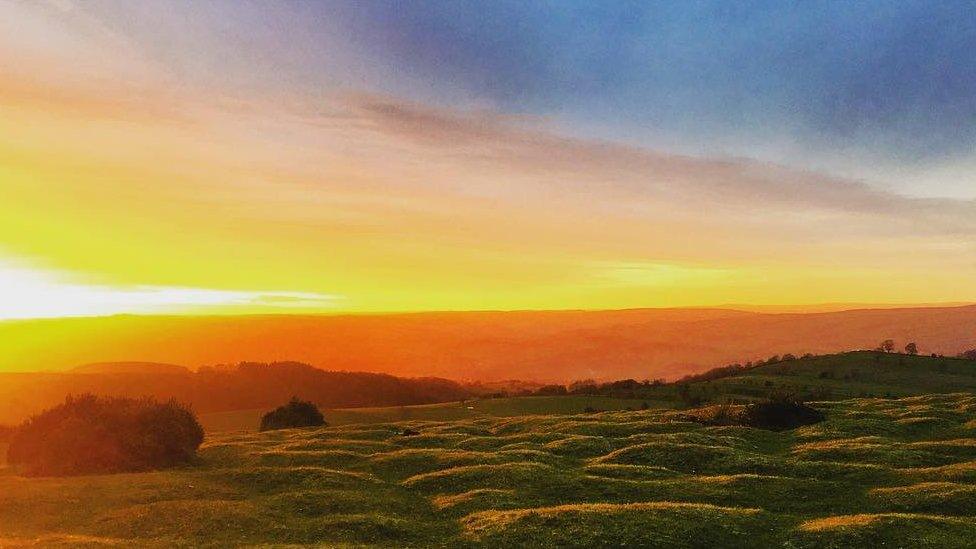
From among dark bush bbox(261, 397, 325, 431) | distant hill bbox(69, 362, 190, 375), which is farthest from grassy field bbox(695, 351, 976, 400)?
distant hill bbox(69, 362, 190, 375)

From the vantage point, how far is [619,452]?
141 feet

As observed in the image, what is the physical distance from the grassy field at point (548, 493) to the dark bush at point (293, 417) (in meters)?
24.6

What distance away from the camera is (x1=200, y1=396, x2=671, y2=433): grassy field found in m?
83.8

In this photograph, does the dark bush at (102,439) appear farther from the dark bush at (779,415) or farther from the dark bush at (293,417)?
the dark bush at (779,415)

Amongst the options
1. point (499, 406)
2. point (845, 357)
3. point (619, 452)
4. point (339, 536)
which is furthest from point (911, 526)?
point (845, 357)

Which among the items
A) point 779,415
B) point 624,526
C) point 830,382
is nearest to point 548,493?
point 624,526

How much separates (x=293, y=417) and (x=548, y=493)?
4802 cm

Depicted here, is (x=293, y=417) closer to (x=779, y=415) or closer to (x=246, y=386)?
(x=779, y=415)

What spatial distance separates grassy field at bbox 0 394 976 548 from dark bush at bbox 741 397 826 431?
4.45 meters

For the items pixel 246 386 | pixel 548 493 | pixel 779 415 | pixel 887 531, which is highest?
pixel 887 531

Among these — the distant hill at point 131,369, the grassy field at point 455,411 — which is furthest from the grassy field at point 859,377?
the distant hill at point 131,369

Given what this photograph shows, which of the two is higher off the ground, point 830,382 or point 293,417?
point 293,417

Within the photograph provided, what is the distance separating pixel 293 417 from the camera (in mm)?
74875

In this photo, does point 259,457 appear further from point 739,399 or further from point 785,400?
point 739,399
